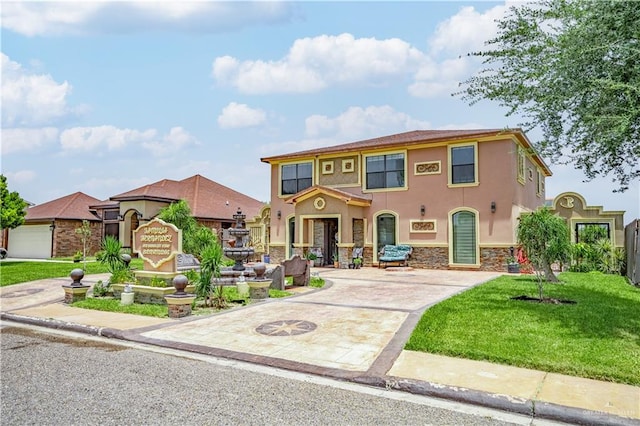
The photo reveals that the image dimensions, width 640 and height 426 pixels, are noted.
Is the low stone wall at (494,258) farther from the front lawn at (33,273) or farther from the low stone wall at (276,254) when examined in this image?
the front lawn at (33,273)

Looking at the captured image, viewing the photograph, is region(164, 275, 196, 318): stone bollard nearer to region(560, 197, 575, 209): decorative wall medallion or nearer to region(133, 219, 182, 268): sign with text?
region(133, 219, 182, 268): sign with text

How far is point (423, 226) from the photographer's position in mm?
18875

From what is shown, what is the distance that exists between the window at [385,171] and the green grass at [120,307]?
42.5 ft

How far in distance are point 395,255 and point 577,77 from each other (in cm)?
1234

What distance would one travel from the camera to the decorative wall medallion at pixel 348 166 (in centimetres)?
2095

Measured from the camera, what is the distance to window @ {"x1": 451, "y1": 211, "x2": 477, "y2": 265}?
17859 mm

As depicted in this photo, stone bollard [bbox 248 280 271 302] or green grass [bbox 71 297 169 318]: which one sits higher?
stone bollard [bbox 248 280 271 302]

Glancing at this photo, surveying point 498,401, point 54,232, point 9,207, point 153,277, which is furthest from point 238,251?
point 54,232

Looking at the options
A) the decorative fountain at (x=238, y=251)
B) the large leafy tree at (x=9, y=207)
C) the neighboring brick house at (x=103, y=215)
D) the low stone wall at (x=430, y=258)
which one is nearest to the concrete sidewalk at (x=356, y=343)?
the decorative fountain at (x=238, y=251)

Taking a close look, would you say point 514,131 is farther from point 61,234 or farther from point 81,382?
point 61,234

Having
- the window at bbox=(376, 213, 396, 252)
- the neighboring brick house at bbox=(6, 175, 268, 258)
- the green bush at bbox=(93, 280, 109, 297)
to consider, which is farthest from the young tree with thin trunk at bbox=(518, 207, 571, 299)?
the neighboring brick house at bbox=(6, 175, 268, 258)

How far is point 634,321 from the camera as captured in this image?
709 centimetres

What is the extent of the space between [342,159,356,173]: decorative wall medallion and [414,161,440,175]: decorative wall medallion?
3.25 m

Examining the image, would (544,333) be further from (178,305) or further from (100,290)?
(100,290)
